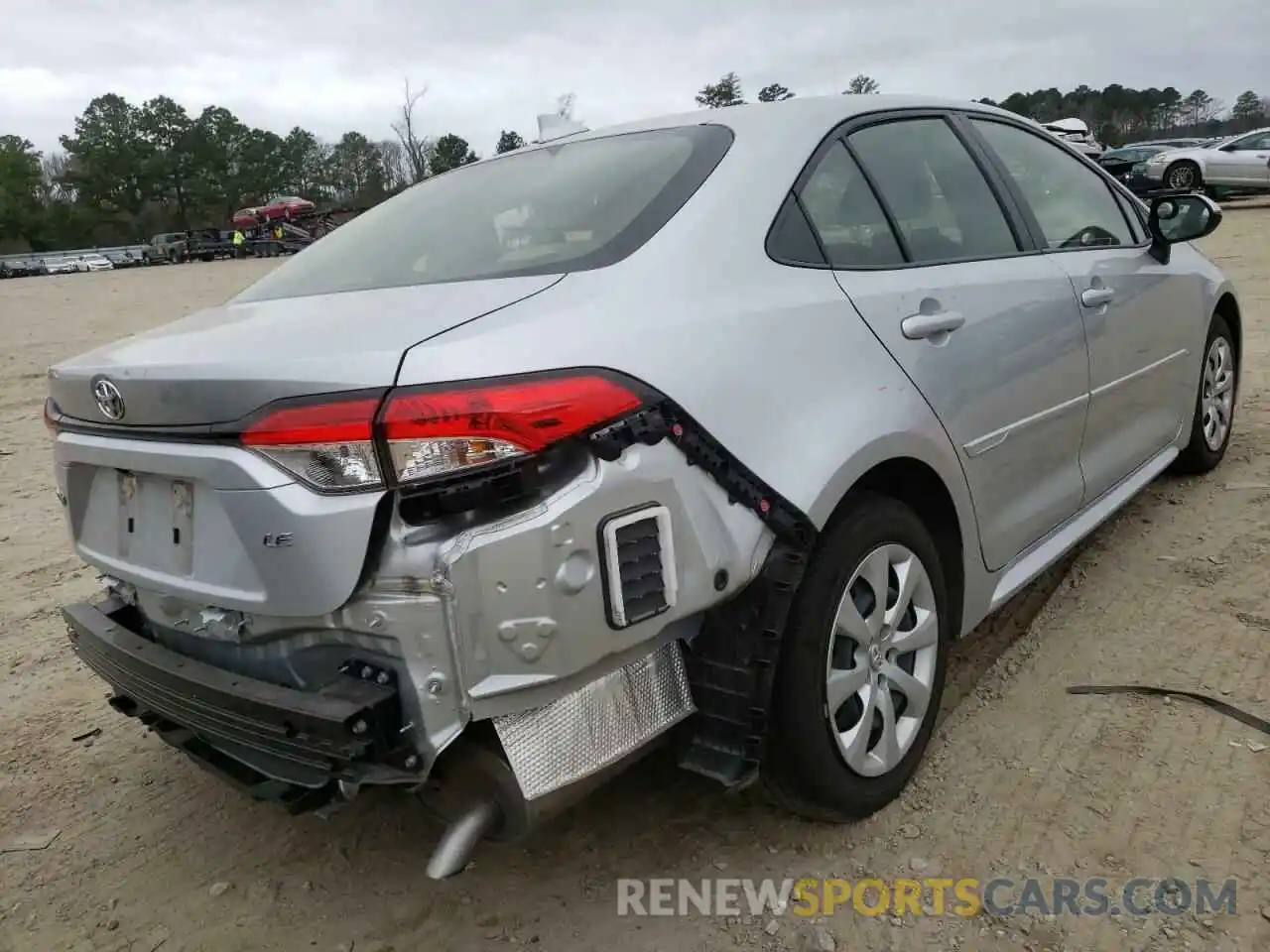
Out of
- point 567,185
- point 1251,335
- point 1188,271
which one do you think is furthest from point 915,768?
point 1251,335

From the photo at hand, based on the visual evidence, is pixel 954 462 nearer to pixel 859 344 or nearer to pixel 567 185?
pixel 859 344

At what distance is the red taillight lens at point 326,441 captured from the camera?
163 cm

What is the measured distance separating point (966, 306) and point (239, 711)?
1.96 metres

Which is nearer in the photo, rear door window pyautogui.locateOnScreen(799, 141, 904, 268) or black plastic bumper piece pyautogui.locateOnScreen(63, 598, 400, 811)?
black plastic bumper piece pyautogui.locateOnScreen(63, 598, 400, 811)

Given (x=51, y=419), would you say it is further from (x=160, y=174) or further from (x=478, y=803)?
(x=160, y=174)

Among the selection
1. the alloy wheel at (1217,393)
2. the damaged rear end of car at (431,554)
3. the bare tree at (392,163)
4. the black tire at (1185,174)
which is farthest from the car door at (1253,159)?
the bare tree at (392,163)

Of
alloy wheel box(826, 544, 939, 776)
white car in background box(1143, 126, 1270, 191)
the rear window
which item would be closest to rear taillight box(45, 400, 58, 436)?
the rear window

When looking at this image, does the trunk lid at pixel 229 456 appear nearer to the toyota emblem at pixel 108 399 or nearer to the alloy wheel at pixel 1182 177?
the toyota emblem at pixel 108 399

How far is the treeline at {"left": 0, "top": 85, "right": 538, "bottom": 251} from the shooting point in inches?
2872

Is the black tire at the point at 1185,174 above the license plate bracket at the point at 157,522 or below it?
above

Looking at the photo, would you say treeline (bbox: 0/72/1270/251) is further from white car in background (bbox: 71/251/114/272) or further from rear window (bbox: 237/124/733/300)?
rear window (bbox: 237/124/733/300)

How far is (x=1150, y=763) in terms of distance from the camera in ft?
8.20

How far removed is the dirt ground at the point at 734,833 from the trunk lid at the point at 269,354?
1.17m

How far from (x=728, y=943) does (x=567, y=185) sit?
5.80ft
